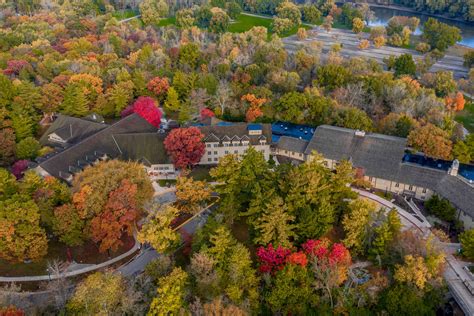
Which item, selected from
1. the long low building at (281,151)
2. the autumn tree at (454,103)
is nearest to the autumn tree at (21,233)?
the long low building at (281,151)

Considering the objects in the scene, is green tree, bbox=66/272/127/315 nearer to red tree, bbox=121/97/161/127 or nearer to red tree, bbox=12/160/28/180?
red tree, bbox=12/160/28/180

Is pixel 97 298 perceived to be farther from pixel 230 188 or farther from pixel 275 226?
pixel 230 188

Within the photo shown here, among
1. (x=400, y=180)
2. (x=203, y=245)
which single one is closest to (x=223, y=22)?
(x=400, y=180)

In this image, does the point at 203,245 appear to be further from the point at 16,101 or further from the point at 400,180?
the point at 16,101

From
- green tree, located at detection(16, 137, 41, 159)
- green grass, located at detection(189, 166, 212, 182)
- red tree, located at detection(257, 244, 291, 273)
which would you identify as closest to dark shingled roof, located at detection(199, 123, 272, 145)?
green grass, located at detection(189, 166, 212, 182)

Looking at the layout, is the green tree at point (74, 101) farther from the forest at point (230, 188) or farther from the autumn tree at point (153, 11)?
the autumn tree at point (153, 11)
